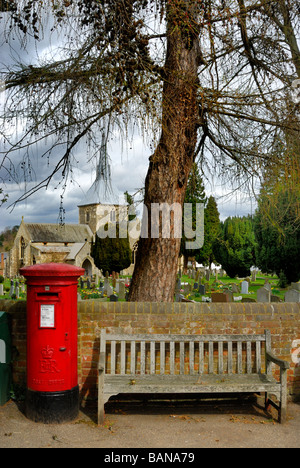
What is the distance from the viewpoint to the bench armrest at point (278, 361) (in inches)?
194

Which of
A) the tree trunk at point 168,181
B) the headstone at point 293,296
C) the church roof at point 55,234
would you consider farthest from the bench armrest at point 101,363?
the church roof at point 55,234

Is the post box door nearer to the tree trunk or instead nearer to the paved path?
the paved path

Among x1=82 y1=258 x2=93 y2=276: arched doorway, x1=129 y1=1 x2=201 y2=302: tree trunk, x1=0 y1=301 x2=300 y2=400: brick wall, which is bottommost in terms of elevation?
x1=82 y1=258 x2=93 y2=276: arched doorway

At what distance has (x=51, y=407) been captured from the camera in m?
4.81

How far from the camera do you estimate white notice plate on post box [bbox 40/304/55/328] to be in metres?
4.82

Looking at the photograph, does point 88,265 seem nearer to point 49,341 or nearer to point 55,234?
point 55,234

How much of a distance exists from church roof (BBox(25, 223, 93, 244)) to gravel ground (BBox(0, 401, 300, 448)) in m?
55.0

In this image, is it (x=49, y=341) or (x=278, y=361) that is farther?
(x=278, y=361)

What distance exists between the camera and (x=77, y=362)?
5352 mm

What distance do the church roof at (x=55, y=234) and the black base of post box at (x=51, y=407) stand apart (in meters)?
55.1

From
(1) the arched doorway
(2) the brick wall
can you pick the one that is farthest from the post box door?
(1) the arched doorway

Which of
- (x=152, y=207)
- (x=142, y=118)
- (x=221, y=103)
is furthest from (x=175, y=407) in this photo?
(x=221, y=103)

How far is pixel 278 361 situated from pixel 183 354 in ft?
3.69

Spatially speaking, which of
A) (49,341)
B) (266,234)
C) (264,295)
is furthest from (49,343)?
(266,234)
